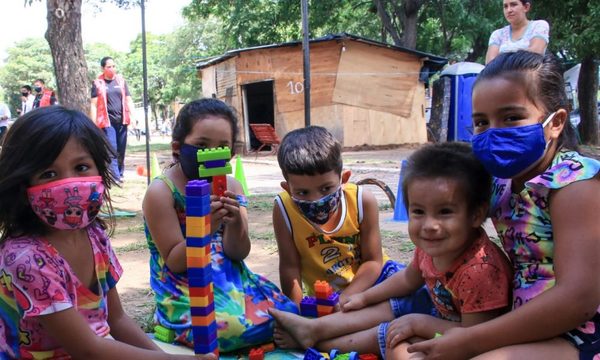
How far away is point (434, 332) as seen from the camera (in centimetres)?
208

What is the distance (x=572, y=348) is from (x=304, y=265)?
1424 millimetres

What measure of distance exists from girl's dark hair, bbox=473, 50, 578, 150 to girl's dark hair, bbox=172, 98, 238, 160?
4.18 feet

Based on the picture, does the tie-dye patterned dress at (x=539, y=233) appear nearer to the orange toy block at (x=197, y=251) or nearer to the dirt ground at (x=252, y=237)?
the orange toy block at (x=197, y=251)

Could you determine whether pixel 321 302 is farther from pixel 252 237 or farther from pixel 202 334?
pixel 252 237

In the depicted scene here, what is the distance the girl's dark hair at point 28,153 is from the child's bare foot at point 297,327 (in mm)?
1137

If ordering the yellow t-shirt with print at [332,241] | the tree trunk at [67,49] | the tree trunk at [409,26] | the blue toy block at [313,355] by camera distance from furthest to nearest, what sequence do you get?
the tree trunk at [409,26], the tree trunk at [67,49], the yellow t-shirt with print at [332,241], the blue toy block at [313,355]

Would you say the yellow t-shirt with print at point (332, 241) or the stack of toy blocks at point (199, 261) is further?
the yellow t-shirt with print at point (332, 241)

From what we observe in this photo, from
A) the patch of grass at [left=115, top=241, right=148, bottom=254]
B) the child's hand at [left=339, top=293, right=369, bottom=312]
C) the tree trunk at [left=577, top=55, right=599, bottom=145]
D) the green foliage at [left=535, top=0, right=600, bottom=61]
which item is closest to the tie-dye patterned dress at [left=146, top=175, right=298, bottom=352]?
the child's hand at [left=339, top=293, right=369, bottom=312]

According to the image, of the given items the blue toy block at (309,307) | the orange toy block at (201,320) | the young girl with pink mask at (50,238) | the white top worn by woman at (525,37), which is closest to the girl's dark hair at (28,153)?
the young girl with pink mask at (50,238)

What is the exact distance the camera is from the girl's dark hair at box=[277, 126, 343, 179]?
2.61 metres

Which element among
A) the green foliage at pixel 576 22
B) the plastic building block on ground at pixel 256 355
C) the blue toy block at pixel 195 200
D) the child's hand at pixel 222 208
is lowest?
the plastic building block on ground at pixel 256 355

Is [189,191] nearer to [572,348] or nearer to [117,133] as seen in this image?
[572,348]

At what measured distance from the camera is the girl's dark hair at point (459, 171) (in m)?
1.98

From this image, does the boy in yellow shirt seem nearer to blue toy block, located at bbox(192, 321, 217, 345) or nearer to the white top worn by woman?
blue toy block, located at bbox(192, 321, 217, 345)
